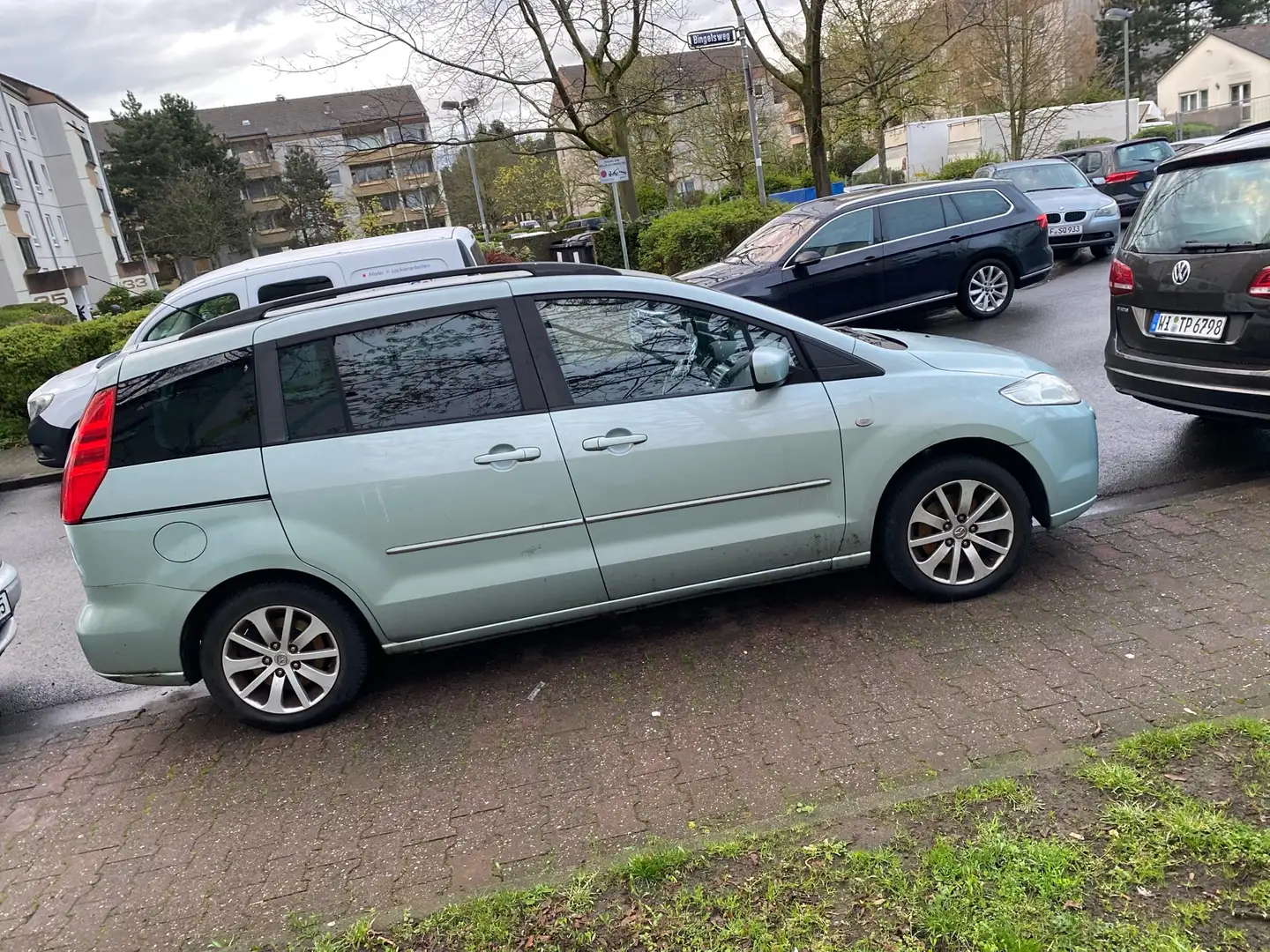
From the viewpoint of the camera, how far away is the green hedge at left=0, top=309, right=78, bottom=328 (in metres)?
24.7

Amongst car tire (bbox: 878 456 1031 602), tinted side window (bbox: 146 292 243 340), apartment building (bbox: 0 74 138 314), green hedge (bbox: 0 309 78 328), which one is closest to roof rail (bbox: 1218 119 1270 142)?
car tire (bbox: 878 456 1031 602)

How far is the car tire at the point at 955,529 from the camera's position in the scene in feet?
13.9

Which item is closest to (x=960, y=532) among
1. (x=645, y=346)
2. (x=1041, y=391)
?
(x=1041, y=391)

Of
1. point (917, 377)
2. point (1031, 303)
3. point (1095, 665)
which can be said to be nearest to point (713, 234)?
point (1031, 303)

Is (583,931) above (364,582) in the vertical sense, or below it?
below

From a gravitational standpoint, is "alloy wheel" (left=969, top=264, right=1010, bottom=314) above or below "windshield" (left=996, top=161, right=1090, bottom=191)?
below

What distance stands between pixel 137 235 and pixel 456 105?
5672 centimetres

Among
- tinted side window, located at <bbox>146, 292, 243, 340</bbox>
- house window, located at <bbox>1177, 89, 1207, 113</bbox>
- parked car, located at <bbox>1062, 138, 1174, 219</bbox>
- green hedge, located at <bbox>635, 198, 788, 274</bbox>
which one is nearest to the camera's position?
tinted side window, located at <bbox>146, 292, 243, 340</bbox>

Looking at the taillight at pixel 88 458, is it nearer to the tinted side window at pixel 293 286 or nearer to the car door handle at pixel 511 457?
the car door handle at pixel 511 457

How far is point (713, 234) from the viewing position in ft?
51.2

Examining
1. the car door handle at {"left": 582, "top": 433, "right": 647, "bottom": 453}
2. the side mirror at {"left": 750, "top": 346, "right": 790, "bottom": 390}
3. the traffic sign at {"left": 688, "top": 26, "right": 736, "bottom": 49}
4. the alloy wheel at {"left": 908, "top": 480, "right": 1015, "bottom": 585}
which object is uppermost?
the traffic sign at {"left": 688, "top": 26, "right": 736, "bottom": 49}

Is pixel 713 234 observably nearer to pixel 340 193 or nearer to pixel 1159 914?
pixel 1159 914

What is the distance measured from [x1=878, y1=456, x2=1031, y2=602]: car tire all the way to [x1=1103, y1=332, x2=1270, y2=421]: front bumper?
1.83 m

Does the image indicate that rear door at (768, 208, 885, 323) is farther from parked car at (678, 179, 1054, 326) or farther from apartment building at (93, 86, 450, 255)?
apartment building at (93, 86, 450, 255)
